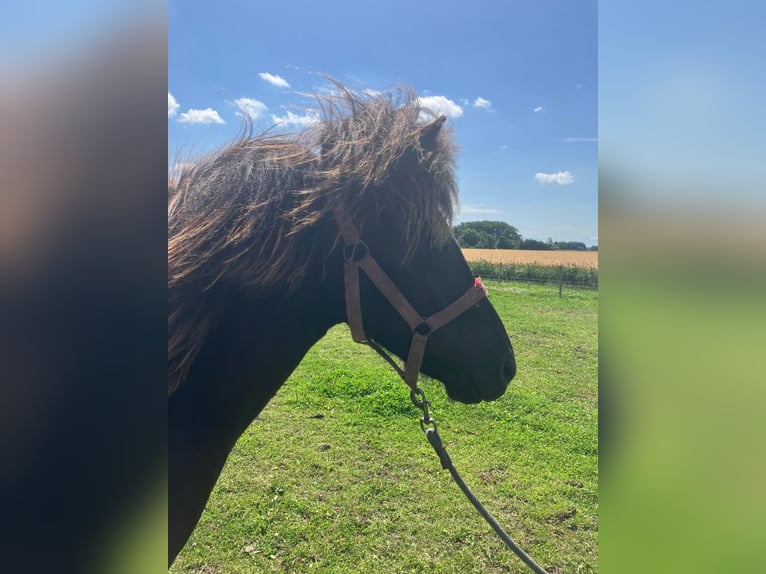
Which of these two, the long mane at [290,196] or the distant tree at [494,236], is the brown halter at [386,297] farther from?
the distant tree at [494,236]

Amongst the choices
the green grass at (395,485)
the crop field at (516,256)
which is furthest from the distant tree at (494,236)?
the green grass at (395,485)

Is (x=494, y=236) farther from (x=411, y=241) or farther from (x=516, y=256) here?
(x=411, y=241)

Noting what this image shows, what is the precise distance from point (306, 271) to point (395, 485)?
9.89 feet

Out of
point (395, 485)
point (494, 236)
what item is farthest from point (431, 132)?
point (494, 236)

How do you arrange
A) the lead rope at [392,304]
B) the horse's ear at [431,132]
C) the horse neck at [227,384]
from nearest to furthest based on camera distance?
the horse neck at [227,384], the lead rope at [392,304], the horse's ear at [431,132]

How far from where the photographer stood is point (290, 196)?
153 centimetres
